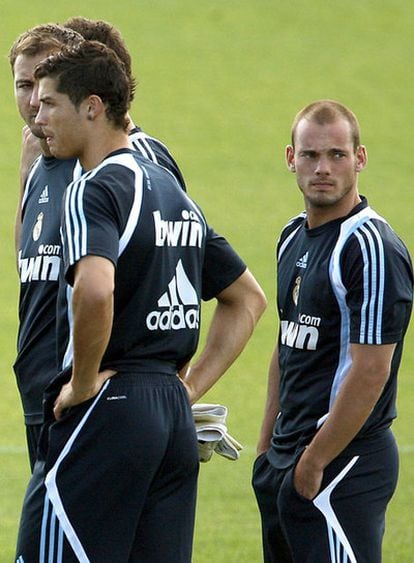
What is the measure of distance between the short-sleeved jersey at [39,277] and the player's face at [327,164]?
0.80 metres

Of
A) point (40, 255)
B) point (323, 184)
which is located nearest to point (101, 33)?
point (40, 255)

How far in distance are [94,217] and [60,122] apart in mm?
374

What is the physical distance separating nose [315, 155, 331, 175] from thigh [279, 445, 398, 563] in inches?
37.3

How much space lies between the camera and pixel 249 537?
23.4ft

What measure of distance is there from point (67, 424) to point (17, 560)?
435mm

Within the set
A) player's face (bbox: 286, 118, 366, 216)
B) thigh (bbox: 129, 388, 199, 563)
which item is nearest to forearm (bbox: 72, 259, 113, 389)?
thigh (bbox: 129, 388, 199, 563)

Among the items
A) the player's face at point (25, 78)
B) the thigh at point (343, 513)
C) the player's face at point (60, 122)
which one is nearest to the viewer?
the player's face at point (60, 122)

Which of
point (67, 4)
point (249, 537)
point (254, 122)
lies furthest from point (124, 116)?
point (67, 4)

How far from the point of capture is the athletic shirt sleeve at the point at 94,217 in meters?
3.75

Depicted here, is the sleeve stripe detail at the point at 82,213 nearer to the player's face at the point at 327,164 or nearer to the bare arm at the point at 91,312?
the bare arm at the point at 91,312

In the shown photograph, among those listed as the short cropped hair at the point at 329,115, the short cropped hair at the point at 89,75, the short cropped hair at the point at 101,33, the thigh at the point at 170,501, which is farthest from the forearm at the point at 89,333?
the short cropped hair at the point at 101,33

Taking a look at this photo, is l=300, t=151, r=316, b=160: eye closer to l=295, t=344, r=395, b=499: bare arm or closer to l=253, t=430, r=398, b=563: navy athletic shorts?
l=295, t=344, r=395, b=499: bare arm

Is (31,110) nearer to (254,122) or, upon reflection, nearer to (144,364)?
(144,364)

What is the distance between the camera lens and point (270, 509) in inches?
185
